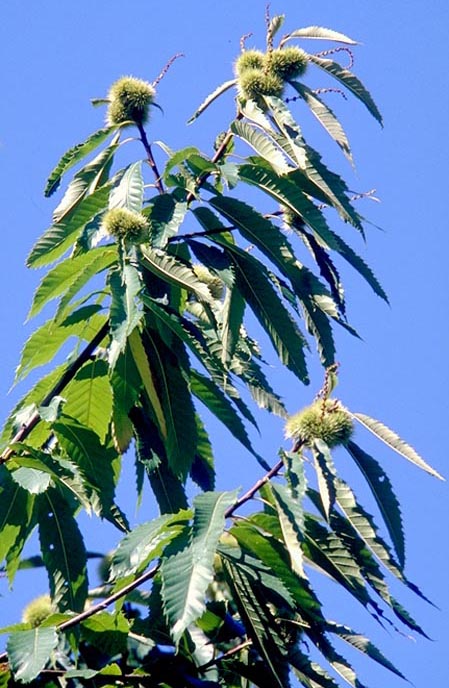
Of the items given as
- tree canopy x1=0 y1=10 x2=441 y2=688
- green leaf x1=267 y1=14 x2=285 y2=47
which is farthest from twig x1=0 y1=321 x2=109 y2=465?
green leaf x1=267 y1=14 x2=285 y2=47

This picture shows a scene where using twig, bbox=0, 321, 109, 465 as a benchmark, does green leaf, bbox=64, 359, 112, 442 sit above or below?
below

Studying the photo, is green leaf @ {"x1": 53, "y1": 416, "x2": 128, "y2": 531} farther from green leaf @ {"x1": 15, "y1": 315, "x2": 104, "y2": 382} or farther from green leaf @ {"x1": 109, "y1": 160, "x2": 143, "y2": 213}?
green leaf @ {"x1": 109, "y1": 160, "x2": 143, "y2": 213}

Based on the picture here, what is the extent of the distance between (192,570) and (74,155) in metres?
1.34

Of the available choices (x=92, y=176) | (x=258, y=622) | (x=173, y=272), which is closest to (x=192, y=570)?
(x=258, y=622)

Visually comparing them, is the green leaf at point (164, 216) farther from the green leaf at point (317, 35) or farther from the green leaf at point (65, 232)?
the green leaf at point (317, 35)

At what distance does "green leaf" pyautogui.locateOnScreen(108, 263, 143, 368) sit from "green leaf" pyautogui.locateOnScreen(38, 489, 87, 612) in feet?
1.31

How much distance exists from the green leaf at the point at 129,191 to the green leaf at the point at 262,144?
0.84 ft

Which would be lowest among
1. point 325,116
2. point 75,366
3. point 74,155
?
point 75,366

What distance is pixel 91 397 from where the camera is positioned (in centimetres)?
266

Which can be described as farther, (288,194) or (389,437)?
(288,194)

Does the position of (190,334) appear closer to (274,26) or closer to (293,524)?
(293,524)

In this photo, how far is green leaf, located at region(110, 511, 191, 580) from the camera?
2156 millimetres

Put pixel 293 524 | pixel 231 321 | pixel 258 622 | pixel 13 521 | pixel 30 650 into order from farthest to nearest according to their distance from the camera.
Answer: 1. pixel 231 321
2. pixel 13 521
3. pixel 258 622
4. pixel 293 524
5. pixel 30 650

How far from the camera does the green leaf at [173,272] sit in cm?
238
